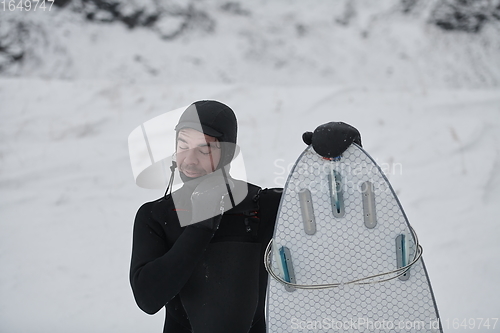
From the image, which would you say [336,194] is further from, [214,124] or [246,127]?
[246,127]

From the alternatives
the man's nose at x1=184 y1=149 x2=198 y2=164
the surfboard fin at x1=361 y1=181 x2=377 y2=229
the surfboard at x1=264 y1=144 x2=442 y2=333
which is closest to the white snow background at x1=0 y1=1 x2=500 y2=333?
the surfboard at x1=264 y1=144 x2=442 y2=333

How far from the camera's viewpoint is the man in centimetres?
133

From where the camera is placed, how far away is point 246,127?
4273 mm

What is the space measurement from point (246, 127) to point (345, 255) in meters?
2.91

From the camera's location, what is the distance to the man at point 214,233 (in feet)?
4.37

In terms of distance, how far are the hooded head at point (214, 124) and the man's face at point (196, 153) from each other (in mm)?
15

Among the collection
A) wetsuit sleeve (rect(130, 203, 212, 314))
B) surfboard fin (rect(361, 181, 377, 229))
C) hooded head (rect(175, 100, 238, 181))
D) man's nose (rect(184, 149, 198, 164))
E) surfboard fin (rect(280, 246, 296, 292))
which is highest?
hooded head (rect(175, 100, 238, 181))

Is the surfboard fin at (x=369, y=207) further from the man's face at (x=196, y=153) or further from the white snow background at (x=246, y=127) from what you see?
the white snow background at (x=246, y=127)

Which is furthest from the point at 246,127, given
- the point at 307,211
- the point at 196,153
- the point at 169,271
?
the point at 169,271

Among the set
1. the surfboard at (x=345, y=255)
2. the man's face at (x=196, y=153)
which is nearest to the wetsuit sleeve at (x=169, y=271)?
the man's face at (x=196, y=153)

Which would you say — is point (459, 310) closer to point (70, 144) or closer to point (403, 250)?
point (403, 250)

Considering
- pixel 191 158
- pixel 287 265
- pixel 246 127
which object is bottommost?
pixel 246 127

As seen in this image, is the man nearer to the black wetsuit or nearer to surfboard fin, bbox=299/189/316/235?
the black wetsuit

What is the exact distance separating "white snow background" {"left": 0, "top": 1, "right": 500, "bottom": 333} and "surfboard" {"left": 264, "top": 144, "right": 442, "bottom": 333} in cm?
154
